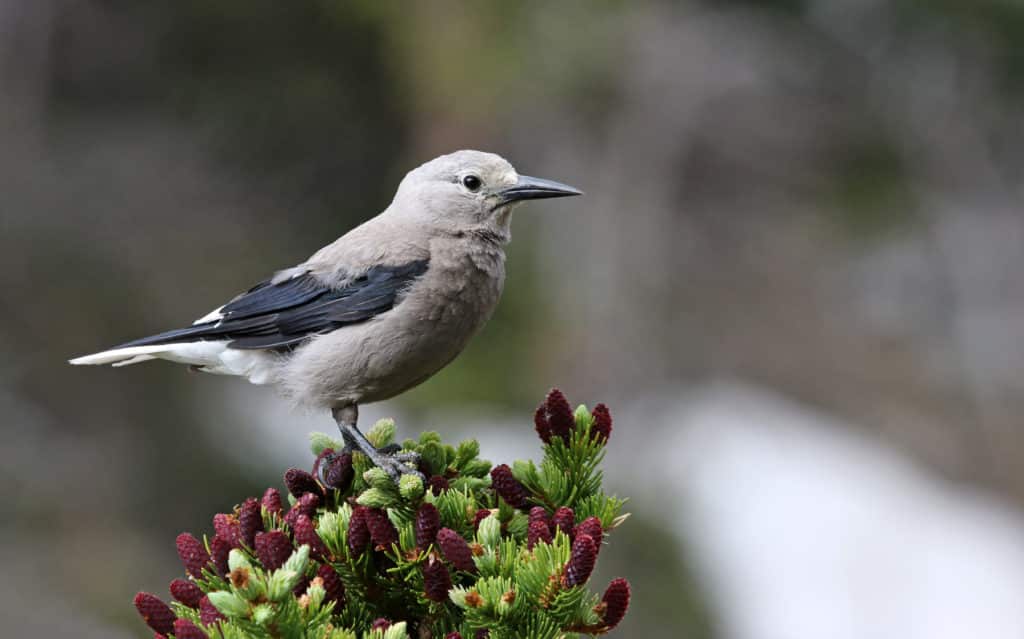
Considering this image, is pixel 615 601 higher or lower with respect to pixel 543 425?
lower

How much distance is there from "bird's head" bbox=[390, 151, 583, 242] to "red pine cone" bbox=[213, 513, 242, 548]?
1.26 metres

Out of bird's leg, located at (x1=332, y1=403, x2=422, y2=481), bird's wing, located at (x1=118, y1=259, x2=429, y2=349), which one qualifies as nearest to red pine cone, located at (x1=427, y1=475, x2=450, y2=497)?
bird's leg, located at (x1=332, y1=403, x2=422, y2=481)

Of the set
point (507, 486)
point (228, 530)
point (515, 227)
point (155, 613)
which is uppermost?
point (515, 227)

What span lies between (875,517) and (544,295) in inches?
138

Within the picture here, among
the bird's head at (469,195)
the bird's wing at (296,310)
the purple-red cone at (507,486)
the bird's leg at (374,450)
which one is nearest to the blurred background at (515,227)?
the bird's head at (469,195)

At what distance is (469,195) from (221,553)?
145 centimetres

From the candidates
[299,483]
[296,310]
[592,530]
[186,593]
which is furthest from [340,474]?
[296,310]

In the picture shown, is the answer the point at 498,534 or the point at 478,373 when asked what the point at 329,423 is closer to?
the point at 478,373

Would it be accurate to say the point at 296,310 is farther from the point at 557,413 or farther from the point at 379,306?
the point at 557,413

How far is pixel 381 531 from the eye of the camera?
2.06 m

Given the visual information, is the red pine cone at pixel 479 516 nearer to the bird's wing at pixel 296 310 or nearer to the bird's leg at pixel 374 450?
the bird's leg at pixel 374 450

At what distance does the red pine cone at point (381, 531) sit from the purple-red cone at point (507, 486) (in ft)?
0.81

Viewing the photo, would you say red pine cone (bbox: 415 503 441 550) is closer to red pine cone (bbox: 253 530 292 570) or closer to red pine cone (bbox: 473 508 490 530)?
red pine cone (bbox: 473 508 490 530)

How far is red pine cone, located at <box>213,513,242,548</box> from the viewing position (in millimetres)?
2068
